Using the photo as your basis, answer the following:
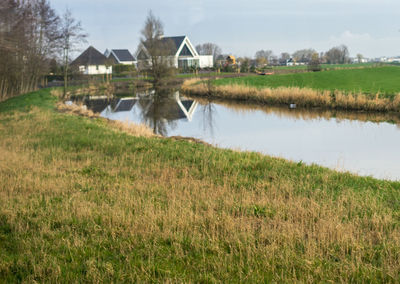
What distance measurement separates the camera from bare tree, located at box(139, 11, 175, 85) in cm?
4972

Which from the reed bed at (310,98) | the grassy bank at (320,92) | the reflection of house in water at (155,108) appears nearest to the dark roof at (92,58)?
the grassy bank at (320,92)

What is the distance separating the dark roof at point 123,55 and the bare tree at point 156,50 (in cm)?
2384

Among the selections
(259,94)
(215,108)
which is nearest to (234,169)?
(215,108)

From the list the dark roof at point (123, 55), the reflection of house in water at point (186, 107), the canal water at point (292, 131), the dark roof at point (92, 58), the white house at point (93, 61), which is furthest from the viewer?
the dark roof at point (123, 55)

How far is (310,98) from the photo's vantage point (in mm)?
25359

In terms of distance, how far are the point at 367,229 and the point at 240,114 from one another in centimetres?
1894

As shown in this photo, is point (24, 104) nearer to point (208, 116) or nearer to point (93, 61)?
point (208, 116)

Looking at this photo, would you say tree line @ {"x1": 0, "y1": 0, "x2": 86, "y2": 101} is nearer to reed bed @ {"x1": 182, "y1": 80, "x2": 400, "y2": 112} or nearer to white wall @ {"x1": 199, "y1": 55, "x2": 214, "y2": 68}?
reed bed @ {"x1": 182, "y1": 80, "x2": 400, "y2": 112}

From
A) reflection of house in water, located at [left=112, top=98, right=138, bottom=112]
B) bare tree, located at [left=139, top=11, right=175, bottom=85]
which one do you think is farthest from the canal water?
bare tree, located at [left=139, top=11, right=175, bottom=85]

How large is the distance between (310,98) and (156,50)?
92.7 feet

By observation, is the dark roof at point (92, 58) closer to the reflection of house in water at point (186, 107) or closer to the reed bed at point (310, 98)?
the reflection of house in water at point (186, 107)

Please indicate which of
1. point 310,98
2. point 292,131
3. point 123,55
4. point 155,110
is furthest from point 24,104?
point 123,55

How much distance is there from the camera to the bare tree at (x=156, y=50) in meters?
49.7

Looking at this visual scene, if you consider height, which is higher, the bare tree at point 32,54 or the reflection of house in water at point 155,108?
the bare tree at point 32,54
